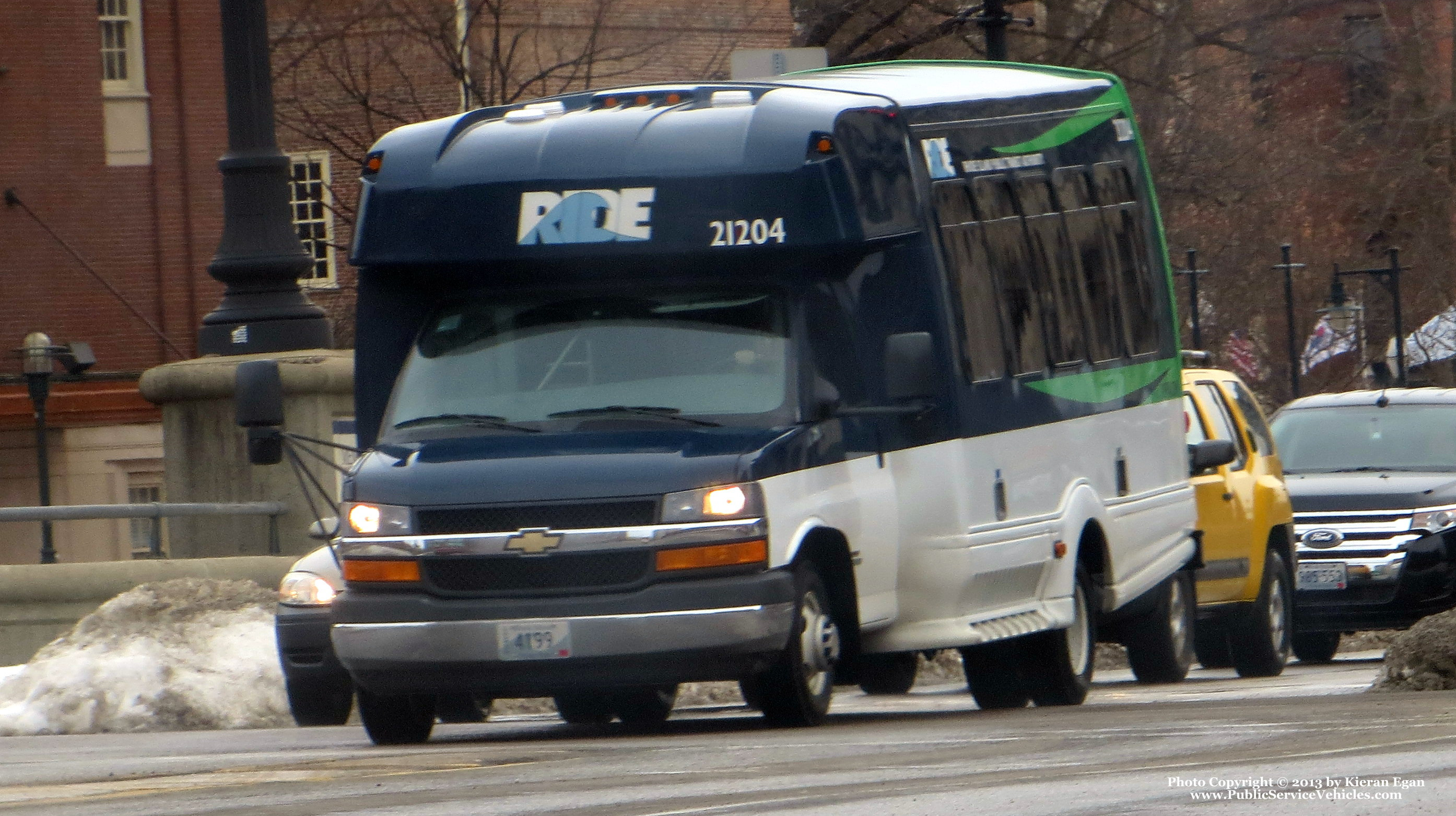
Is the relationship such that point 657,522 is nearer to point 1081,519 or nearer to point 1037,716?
point 1037,716

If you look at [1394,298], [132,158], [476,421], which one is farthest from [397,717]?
[132,158]

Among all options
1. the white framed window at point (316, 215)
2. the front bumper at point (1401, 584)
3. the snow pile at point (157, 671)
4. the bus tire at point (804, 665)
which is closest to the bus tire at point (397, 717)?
the bus tire at point (804, 665)

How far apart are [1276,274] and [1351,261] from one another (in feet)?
15.5

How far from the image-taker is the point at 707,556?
10.2m

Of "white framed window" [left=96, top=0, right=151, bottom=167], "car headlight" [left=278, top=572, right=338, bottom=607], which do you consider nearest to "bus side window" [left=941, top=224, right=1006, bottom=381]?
"car headlight" [left=278, top=572, right=338, bottom=607]

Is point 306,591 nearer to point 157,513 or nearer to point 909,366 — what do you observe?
point 157,513

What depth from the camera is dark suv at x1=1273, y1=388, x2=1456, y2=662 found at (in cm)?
1834

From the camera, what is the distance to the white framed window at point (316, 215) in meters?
39.8

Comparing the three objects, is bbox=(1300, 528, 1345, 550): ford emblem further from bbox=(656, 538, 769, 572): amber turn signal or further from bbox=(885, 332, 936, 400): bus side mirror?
bbox=(656, 538, 769, 572): amber turn signal

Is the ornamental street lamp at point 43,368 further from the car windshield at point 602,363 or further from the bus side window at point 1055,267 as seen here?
the car windshield at point 602,363

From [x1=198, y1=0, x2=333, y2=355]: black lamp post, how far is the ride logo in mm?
5009

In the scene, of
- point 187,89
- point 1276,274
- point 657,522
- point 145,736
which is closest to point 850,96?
point 657,522

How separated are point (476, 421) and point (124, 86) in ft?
85.2

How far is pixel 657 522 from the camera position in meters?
10.1
